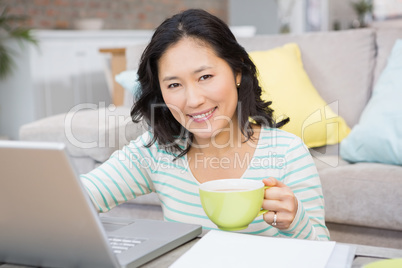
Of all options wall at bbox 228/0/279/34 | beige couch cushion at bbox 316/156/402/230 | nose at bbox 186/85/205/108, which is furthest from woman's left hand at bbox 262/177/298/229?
wall at bbox 228/0/279/34

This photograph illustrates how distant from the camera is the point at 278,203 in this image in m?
0.85

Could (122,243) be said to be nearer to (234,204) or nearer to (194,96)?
(234,204)

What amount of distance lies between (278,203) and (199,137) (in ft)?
1.32

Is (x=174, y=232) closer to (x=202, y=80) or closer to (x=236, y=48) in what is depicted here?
(x=202, y=80)

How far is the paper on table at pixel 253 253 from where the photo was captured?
71cm

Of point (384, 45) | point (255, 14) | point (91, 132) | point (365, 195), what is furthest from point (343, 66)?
point (255, 14)

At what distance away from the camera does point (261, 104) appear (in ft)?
4.17

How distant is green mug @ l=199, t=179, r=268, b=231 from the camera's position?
79 centimetres

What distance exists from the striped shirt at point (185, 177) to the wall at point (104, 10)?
4.22m

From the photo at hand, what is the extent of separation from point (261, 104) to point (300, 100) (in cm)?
90

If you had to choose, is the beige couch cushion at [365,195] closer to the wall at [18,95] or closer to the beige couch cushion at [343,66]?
the beige couch cushion at [343,66]

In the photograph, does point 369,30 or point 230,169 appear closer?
point 230,169

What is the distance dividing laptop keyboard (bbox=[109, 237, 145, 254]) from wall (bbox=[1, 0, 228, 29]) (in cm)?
455

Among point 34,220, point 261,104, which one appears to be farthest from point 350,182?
point 34,220
